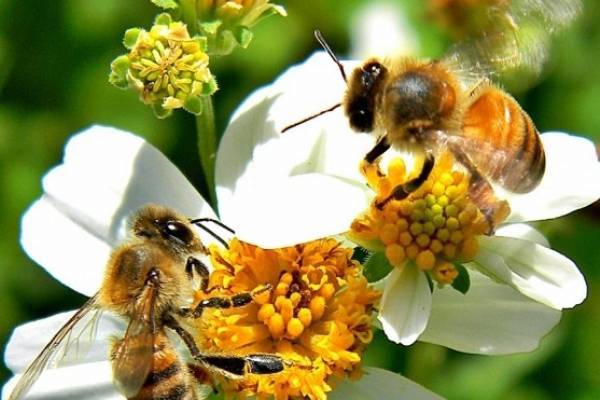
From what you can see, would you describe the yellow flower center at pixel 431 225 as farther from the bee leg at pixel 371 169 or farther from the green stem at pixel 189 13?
the green stem at pixel 189 13

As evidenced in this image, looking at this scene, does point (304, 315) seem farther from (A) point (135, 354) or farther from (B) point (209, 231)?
(A) point (135, 354)

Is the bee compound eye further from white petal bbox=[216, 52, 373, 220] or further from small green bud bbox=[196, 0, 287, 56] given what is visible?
small green bud bbox=[196, 0, 287, 56]

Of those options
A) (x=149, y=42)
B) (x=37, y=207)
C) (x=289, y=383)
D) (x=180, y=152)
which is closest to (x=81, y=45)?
(x=180, y=152)

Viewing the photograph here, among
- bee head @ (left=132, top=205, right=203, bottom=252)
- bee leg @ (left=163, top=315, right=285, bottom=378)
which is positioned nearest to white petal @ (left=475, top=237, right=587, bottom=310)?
bee leg @ (left=163, top=315, right=285, bottom=378)

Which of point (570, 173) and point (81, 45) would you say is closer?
point (570, 173)

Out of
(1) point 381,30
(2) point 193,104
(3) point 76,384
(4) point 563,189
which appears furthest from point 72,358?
(1) point 381,30

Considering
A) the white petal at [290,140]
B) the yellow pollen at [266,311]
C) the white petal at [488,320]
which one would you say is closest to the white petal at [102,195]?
the white petal at [290,140]

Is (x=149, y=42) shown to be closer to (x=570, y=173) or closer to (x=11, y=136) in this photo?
(x=570, y=173)
